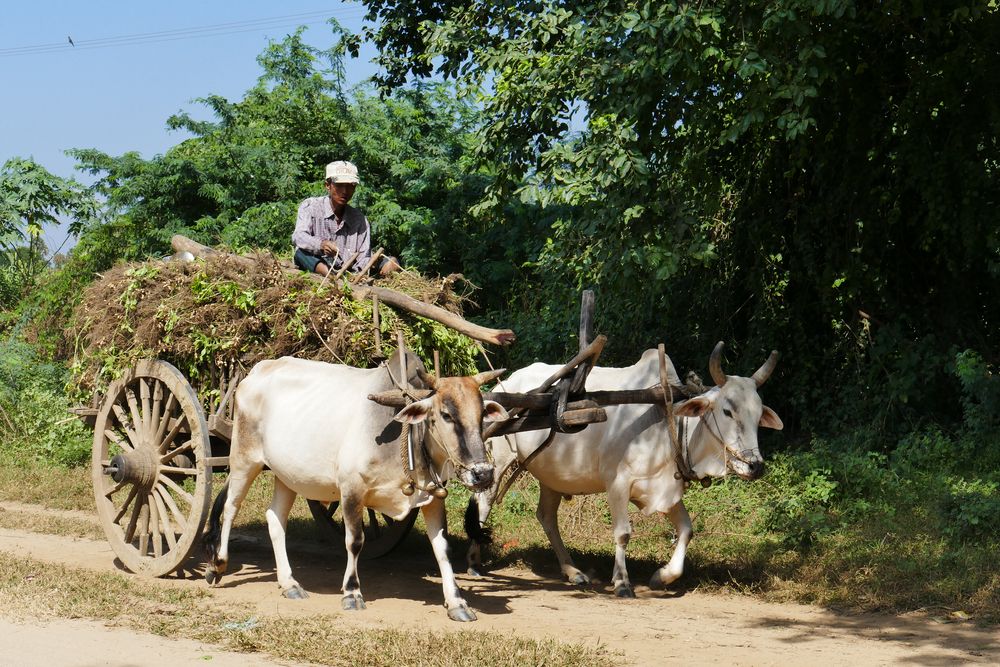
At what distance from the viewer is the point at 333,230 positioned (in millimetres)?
8250

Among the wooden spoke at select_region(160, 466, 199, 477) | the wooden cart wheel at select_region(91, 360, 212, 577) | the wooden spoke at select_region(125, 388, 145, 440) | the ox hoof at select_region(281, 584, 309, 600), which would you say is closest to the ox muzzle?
the ox hoof at select_region(281, 584, 309, 600)

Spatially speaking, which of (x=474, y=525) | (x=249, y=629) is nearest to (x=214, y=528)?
(x=474, y=525)

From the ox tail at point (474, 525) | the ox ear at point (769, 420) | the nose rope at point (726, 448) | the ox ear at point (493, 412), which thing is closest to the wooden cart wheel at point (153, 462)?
the ox tail at point (474, 525)

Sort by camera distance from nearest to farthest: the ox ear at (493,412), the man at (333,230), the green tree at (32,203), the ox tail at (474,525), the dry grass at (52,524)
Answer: the ox ear at (493,412), the ox tail at (474,525), the man at (333,230), the dry grass at (52,524), the green tree at (32,203)

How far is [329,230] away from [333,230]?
3 centimetres

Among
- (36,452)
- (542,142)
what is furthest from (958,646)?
(36,452)

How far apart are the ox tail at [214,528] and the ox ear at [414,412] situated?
191cm

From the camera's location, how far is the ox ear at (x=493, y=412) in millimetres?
6043

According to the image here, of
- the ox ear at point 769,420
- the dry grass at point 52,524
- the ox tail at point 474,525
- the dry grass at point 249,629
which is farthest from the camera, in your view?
the dry grass at point 52,524

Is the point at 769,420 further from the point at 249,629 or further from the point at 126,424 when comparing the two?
the point at 126,424

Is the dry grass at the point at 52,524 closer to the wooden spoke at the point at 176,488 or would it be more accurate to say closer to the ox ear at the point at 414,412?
the wooden spoke at the point at 176,488

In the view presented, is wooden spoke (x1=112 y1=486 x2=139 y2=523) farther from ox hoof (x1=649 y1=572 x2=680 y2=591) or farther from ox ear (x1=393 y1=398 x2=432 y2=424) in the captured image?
ox hoof (x1=649 y1=572 x2=680 y2=591)

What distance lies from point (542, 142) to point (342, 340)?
3.38 m

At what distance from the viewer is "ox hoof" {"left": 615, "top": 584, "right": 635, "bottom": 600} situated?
23.0 feet
